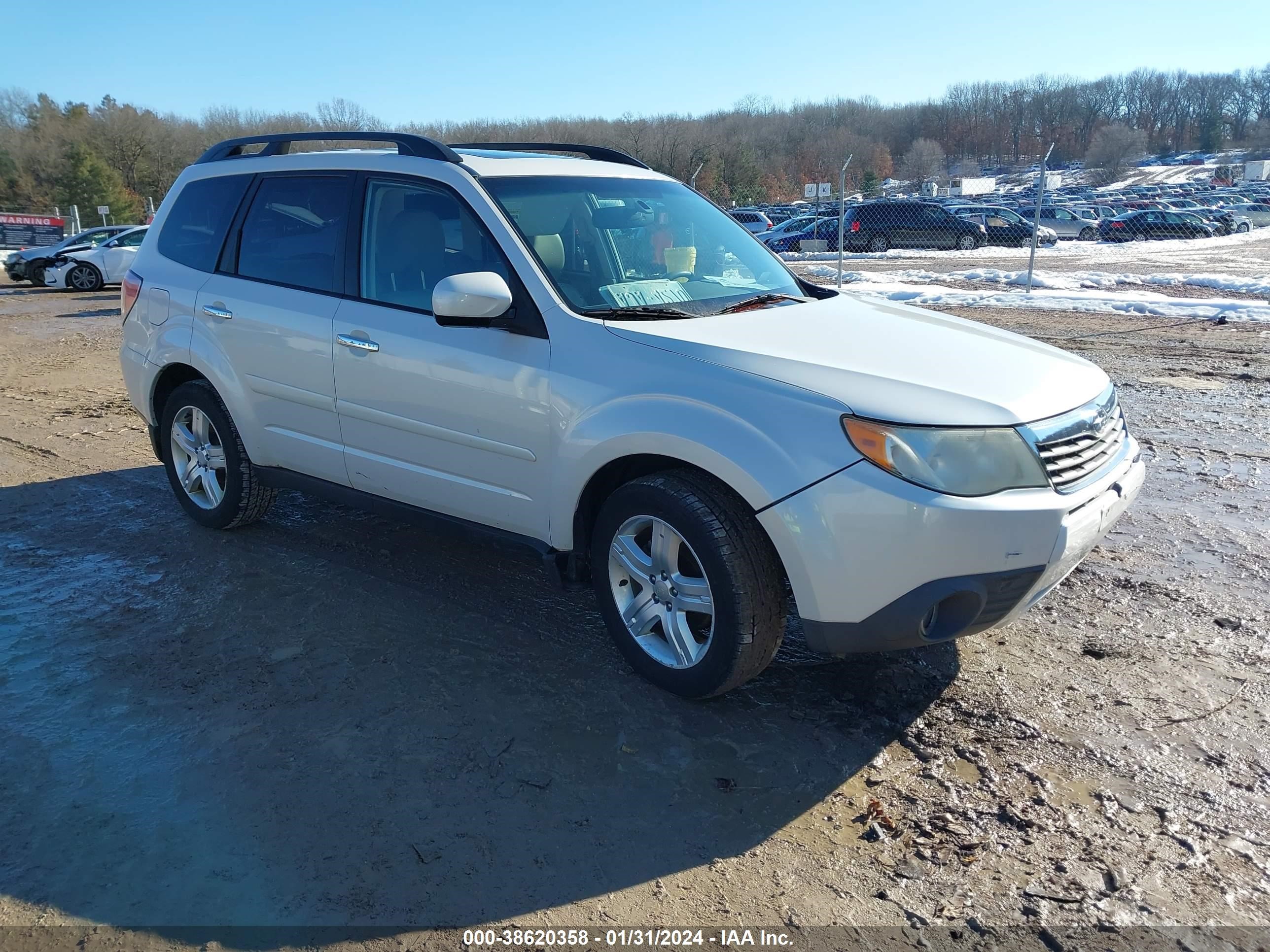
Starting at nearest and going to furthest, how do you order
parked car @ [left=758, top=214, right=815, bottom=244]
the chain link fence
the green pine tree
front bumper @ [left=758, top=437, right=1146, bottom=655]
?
front bumper @ [left=758, top=437, right=1146, bottom=655] → the chain link fence → parked car @ [left=758, top=214, right=815, bottom=244] → the green pine tree

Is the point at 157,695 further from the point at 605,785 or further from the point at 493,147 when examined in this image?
the point at 493,147

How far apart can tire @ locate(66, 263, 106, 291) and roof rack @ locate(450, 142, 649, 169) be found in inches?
798

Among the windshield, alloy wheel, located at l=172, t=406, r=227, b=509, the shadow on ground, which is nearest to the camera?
the shadow on ground

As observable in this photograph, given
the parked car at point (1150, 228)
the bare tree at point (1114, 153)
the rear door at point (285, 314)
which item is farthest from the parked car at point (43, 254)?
the bare tree at point (1114, 153)

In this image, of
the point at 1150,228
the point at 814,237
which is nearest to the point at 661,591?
the point at 814,237

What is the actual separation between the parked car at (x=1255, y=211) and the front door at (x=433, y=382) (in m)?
50.1

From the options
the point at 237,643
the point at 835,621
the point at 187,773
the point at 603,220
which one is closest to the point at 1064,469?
the point at 835,621

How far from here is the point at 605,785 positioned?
3.12 meters

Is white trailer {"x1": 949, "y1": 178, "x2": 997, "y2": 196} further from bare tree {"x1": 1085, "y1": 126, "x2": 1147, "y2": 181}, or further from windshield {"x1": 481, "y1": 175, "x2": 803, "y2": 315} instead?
windshield {"x1": 481, "y1": 175, "x2": 803, "y2": 315}

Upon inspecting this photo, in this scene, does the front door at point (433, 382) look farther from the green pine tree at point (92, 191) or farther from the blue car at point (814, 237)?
the green pine tree at point (92, 191)

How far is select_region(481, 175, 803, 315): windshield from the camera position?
3.98m

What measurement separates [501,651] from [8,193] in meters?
73.7

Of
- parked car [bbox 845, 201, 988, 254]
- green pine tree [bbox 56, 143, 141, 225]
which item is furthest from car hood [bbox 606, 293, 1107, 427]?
green pine tree [bbox 56, 143, 141, 225]

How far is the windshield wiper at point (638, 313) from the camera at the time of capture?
3781 millimetres
